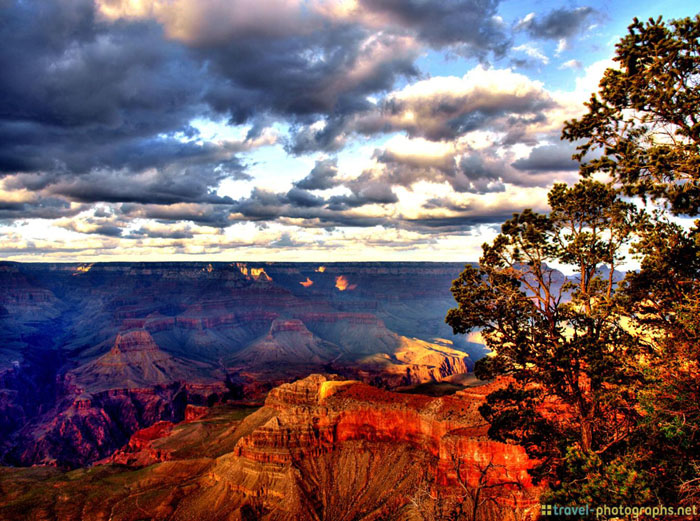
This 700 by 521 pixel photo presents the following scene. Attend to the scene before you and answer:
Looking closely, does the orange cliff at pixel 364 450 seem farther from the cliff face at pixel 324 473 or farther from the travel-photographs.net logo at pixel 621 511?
the travel-photographs.net logo at pixel 621 511

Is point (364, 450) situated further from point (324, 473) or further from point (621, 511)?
point (621, 511)

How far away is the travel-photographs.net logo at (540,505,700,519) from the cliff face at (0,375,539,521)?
95.8 feet

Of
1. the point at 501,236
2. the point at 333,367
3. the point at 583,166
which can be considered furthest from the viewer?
the point at 333,367

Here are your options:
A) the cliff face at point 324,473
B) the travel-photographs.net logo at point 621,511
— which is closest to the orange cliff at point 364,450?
the cliff face at point 324,473

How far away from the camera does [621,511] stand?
13031mm

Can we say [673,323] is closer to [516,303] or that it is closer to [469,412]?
[516,303]

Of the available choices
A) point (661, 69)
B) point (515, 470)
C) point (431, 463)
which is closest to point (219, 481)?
point (431, 463)

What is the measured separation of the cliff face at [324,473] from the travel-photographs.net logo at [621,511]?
95.8 ft

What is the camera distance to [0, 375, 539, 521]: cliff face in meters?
47.2

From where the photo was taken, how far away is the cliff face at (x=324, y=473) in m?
47.2

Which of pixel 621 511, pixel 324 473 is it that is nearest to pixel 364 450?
pixel 324 473

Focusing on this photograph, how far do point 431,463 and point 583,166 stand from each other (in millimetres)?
42899

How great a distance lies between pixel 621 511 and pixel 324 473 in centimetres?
5108

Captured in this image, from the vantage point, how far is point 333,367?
185625mm
